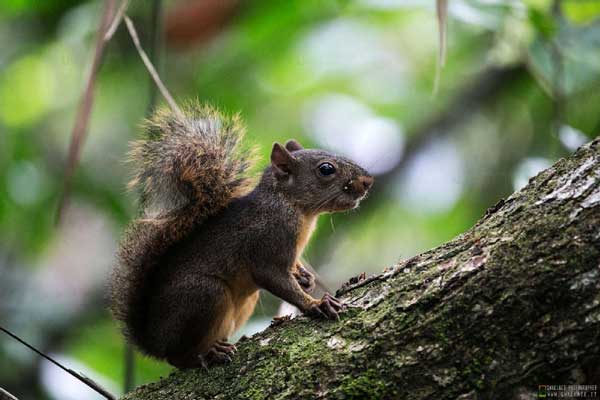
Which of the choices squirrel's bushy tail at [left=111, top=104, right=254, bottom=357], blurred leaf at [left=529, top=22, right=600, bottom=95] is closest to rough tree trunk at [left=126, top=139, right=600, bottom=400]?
squirrel's bushy tail at [left=111, top=104, right=254, bottom=357]

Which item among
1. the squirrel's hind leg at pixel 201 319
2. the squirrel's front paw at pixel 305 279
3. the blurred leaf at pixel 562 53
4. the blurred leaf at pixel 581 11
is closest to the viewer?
the squirrel's hind leg at pixel 201 319

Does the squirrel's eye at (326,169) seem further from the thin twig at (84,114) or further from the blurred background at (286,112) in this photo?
the thin twig at (84,114)

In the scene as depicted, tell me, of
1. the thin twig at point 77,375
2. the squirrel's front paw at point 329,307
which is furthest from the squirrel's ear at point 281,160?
the thin twig at point 77,375

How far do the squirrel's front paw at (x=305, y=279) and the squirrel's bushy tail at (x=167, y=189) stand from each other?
0.53 meters

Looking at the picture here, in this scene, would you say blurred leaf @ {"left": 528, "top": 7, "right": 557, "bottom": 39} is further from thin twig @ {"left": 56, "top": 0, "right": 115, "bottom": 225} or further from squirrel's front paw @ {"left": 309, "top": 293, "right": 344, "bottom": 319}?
thin twig @ {"left": 56, "top": 0, "right": 115, "bottom": 225}

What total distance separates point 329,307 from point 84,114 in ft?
3.84

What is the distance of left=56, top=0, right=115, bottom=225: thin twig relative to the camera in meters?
2.36

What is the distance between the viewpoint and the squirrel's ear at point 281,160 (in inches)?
171

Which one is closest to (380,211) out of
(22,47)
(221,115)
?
(221,115)

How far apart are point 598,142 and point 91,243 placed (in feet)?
13.4

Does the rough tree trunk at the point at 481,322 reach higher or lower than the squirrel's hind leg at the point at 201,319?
lower

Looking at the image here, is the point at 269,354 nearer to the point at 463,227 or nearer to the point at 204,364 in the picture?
the point at 204,364

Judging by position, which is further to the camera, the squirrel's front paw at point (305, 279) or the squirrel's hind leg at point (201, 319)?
the squirrel's front paw at point (305, 279)

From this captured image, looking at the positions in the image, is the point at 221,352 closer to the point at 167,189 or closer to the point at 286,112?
the point at 167,189
